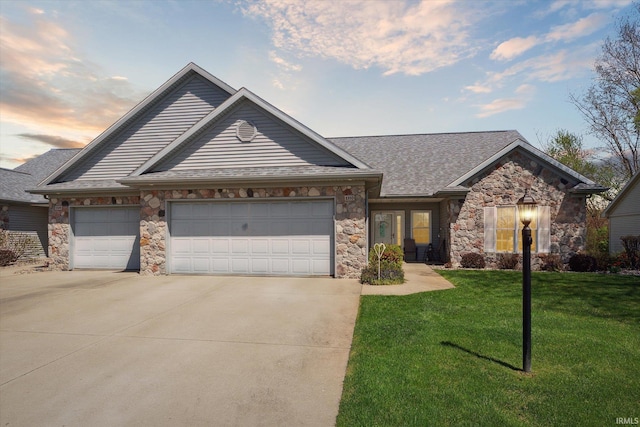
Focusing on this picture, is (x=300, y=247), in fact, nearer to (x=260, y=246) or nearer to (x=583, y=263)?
(x=260, y=246)

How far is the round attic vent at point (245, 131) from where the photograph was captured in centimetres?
1238

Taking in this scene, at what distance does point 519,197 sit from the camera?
13977 mm

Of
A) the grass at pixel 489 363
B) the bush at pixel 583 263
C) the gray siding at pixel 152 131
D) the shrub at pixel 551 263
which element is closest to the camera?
the grass at pixel 489 363

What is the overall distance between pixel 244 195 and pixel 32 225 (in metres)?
14.7

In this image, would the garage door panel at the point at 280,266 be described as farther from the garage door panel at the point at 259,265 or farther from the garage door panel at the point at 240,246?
the garage door panel at the point at 240,246

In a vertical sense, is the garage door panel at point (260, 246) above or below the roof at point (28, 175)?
below

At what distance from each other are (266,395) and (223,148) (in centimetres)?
1011

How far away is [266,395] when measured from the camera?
4059 mm

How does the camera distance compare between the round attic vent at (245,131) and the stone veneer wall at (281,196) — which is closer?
the stone veneer wall at (281,196)

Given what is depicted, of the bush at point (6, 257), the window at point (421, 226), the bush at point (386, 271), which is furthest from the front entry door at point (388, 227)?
the bush at point (6, 257)

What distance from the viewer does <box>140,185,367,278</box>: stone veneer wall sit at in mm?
11555

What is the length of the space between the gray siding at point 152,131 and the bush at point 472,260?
485 inches

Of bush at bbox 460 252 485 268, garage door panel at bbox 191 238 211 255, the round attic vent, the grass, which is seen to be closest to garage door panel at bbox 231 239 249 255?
garage door panel at bbox 191 238 211 255

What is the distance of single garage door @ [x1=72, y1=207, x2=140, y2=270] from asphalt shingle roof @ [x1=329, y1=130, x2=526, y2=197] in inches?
428
